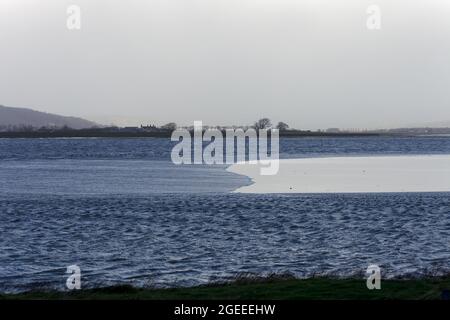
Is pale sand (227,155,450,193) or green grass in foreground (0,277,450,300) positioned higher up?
green grass in foreground (0,277,450,300)

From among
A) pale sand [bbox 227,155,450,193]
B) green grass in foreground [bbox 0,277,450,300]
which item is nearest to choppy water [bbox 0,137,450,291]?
green grass in foreground [bbox 0,277,450,300]

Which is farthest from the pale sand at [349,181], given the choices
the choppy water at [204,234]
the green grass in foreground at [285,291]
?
the green grass in foreground at [285,291]

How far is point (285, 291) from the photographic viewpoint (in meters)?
16.9

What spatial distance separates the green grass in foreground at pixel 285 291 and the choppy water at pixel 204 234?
1.96m

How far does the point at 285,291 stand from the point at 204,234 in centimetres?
1181

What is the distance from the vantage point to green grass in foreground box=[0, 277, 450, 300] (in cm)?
1625

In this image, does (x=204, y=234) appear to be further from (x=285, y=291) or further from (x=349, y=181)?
(x=349, y=181)

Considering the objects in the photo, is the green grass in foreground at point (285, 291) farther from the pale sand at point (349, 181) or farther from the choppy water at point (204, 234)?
the pale sand at point (349, 181)

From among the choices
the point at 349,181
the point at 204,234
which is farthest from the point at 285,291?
the point at 349,181

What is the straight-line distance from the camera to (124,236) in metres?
28.2

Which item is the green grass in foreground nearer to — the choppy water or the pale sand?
the choppy water

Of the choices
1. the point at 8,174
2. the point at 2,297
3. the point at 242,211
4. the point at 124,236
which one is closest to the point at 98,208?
the point at 242,211

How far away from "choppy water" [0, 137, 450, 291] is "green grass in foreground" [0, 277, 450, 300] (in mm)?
1962
